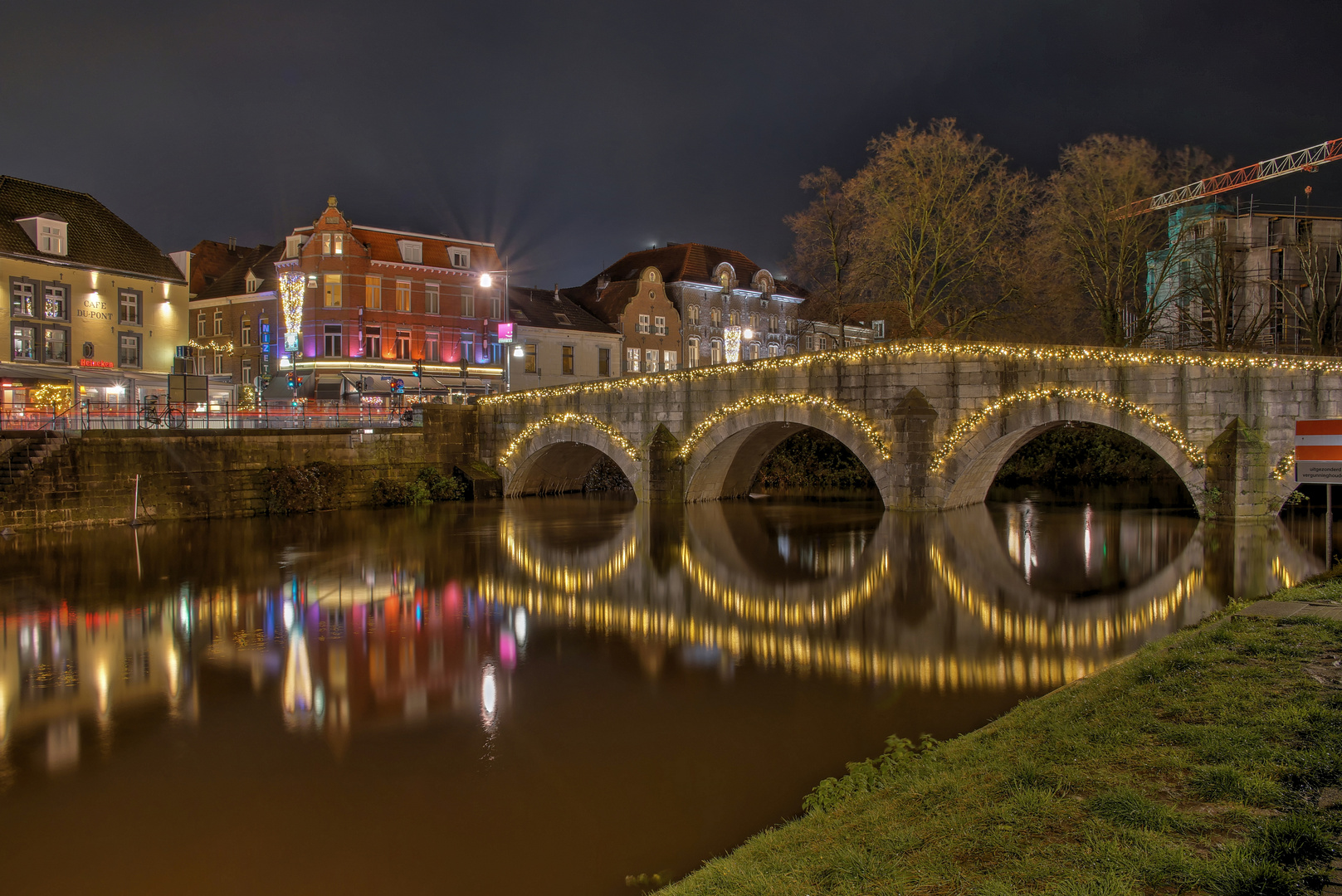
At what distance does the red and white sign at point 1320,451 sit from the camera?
36.0 feet

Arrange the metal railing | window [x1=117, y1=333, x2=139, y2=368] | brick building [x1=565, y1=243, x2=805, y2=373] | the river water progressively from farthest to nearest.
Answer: brick building [x1=565, y1=243, x2=805, y2=373] < window [x1=117, y1=333, x2=139, y2=368] < the metal railing < the river water

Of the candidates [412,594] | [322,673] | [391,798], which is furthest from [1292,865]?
[412,594]

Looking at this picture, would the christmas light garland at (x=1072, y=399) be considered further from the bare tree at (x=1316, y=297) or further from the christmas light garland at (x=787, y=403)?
the bare tree at (x=1316, y=297)

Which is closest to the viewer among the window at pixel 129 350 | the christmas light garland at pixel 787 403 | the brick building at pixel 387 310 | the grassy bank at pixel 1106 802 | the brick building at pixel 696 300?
the grassy bank at pixel 1106 802

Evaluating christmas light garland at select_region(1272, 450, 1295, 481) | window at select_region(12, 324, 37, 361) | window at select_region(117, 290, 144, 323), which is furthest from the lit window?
christmas light garland at select_region(1272, 450, 1295, 481)

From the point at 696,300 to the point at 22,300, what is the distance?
101ft

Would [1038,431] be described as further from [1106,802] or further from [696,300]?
[696,300]

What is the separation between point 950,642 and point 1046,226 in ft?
83.6

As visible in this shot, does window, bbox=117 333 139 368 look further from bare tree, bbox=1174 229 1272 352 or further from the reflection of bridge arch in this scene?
bare tree, bbox=1174 229 1272 352

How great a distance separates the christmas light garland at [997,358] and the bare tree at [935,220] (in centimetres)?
947

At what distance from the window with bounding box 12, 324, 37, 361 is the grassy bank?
119ft

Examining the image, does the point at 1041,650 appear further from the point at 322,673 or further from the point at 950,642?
the point at 322,673

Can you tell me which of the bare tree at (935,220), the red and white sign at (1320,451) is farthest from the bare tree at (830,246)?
the red and white sign at (1320,451)

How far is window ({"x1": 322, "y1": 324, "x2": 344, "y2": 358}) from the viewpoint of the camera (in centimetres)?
4088
